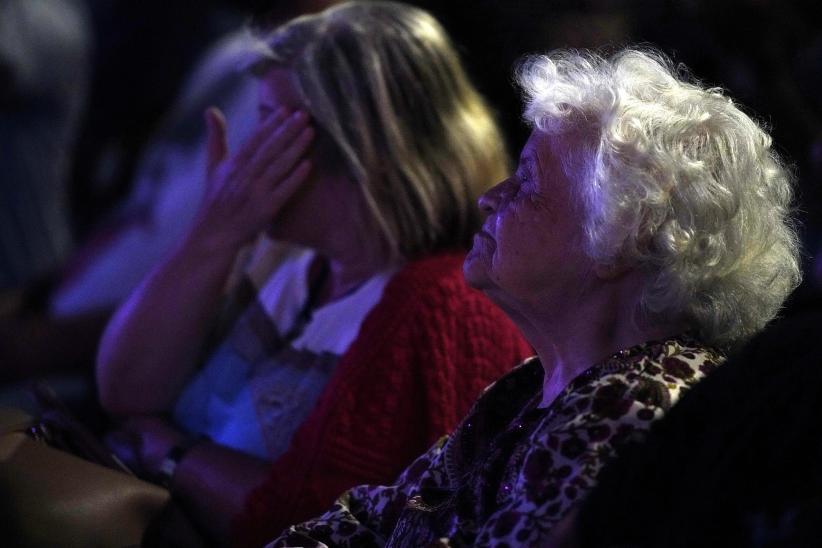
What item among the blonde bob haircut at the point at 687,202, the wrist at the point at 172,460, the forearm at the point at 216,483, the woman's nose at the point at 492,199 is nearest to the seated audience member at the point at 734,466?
the blonde bob haircut at the point at 687,202

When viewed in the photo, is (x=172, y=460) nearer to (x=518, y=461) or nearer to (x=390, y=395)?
(x=390, y=395)

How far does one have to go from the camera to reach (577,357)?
4.50ft

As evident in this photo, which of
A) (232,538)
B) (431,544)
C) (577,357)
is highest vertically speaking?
(577,357)

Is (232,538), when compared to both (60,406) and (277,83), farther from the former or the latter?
(277,83)

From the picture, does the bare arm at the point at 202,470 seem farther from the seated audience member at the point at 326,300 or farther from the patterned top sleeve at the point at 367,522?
the patterned top sleeve at the point at 367,522

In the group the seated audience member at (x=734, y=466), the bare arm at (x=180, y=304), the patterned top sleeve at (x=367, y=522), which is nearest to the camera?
the seated audience member at (x=734, y=466)

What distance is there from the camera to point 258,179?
81.3 inches

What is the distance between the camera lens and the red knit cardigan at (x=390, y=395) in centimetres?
173

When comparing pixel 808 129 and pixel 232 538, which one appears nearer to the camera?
pixel 232 538

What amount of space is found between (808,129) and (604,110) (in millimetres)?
1277

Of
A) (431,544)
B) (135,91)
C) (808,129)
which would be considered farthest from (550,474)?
(135,91)

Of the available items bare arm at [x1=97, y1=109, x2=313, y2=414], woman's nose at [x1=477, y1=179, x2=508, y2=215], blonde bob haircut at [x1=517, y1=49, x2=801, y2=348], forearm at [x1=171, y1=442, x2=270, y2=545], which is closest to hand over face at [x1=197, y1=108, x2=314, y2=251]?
bare arm at [x1=97, y1=109, x2=313, y2=414]

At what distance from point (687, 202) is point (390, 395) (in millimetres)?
667

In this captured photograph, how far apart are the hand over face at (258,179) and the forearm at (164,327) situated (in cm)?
4
